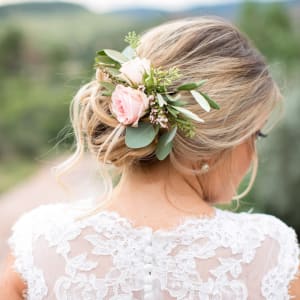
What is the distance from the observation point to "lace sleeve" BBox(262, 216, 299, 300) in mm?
1619

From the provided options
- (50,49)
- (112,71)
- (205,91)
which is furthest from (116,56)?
(50,49)

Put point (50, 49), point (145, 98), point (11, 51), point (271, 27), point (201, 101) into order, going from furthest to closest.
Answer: point (271, 27), point (11, 51), point (50, 49), point (145, 98), point (201, 101)

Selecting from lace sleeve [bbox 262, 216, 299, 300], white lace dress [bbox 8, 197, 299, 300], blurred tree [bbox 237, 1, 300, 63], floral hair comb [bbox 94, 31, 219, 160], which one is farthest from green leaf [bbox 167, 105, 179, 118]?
blurred tree [bbox 237, 1, 300, 63]

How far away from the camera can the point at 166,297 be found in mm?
1597

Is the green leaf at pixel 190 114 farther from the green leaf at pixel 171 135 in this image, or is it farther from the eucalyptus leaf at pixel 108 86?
the eucalyptus leaf at pixel 108 86

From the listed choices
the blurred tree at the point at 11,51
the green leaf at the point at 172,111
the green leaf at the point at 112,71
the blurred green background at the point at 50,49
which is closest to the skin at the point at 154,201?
the green leaf at the point at 172,111

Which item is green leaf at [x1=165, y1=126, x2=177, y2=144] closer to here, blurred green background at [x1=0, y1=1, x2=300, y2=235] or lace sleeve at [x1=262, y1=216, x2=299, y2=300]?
lace sleeve at [x1=262, y1=216, x2=299, y2=300]

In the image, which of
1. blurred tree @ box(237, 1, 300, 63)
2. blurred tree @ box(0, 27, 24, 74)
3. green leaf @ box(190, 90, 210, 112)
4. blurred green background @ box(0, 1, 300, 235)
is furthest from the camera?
blurred tree @ box(0, 27, 24, 74)

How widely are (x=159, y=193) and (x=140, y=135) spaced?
15cm

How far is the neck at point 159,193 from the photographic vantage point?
1655 mm

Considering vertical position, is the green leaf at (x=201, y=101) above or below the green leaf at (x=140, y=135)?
above

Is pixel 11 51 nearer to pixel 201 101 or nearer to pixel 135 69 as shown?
pixel 135 69

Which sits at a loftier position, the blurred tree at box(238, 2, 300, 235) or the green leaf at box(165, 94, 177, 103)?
the green leaf at box(165, 94, 177, 103)

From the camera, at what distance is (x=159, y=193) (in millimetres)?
1673
